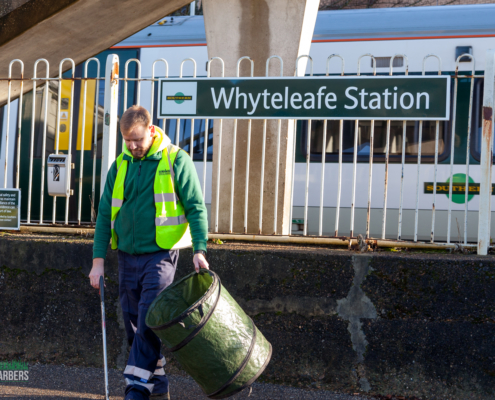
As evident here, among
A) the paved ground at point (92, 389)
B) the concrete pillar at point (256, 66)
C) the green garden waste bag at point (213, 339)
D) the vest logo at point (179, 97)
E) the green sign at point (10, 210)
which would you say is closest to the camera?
the green garden waste bag at point (213, 339)

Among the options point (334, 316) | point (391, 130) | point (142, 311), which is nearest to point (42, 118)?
point (391, 130)

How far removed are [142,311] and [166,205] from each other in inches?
25.4

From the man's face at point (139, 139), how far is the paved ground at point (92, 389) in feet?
5.38

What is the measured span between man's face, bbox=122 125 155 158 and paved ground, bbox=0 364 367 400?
1.64 meters

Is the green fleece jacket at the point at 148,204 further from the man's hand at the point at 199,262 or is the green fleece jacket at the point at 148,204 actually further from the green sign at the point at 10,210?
the green sign at the point at 10,210

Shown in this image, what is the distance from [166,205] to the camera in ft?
10.4

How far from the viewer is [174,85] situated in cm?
438

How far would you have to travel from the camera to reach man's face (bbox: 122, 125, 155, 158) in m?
3.11

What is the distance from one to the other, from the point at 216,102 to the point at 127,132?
4.50 feet

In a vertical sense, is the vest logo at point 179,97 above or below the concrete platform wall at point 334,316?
above

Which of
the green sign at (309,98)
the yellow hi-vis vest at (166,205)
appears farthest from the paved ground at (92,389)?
the green sign at (309,98)

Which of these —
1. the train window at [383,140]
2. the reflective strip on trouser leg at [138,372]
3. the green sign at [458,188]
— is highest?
the train window at [383,140]

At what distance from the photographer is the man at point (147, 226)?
10.1 feet

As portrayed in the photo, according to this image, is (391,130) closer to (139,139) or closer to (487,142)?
(487,142)
